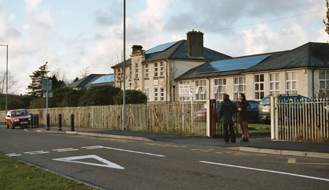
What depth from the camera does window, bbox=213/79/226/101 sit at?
4198 centimetres

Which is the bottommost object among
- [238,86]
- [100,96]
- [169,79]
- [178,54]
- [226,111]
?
[226,111]

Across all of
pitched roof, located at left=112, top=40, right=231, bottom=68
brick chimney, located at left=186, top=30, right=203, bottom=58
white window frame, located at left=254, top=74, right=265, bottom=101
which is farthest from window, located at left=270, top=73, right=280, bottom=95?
brick chimney, located at left=186, top=30, right=203, bottom=58

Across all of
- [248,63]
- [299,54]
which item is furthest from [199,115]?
[248,63]

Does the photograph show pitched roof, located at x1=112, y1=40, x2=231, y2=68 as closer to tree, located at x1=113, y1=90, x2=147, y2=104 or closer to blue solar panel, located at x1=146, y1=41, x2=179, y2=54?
blue solar panel, located at x1=146, y1=41, x2=179, y2=54

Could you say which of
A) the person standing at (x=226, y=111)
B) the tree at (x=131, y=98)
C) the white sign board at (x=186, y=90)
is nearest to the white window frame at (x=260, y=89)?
the tree at (x=131, y=98)

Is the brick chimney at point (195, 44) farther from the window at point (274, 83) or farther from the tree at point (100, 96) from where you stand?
the tree at point (100, 96)

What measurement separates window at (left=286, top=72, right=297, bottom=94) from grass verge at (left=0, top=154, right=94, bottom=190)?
2879cm

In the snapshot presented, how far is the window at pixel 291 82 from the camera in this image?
3388cm

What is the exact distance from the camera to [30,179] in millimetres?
7664

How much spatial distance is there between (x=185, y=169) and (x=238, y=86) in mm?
32263

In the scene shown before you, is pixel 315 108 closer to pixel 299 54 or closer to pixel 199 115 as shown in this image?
pixel 199 115

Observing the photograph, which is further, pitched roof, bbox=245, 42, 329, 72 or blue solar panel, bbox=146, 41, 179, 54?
blue solar panel, bbox=146, 41, 179, 54

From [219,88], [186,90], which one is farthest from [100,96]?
[186,90]

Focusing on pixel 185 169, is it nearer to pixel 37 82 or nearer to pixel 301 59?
pixel 301 59
